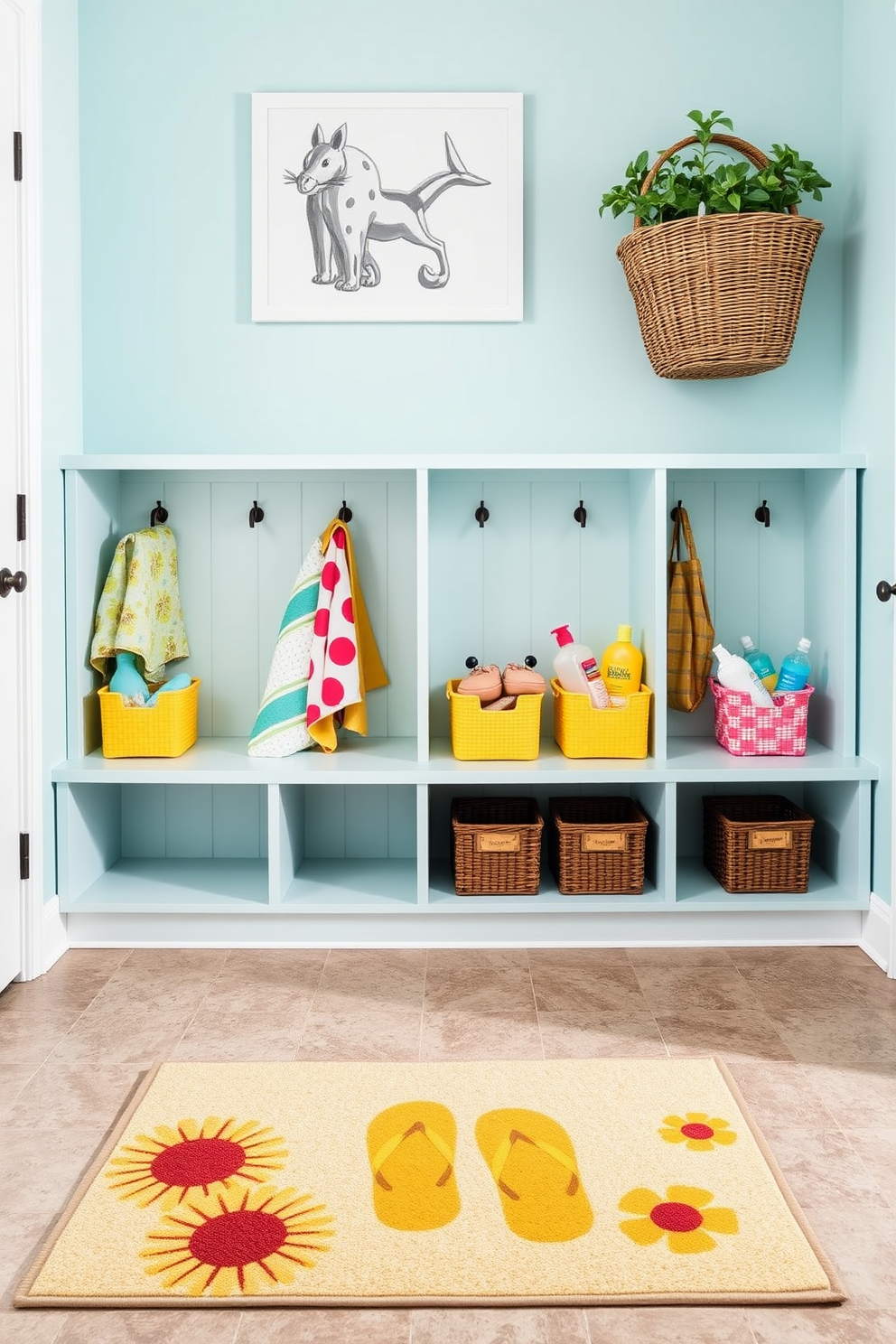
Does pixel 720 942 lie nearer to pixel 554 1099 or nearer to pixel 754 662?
pixel 754 662

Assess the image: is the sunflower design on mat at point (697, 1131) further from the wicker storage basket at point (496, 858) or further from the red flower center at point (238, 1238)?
the wicker storage basket at point (496, 858)

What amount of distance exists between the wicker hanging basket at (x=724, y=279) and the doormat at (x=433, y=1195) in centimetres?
153

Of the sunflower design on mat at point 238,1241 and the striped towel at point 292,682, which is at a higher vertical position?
the striped towel at point 292,682

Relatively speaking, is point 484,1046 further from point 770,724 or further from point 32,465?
point 32,465

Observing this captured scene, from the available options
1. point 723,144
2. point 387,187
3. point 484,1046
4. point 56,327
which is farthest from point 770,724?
point 56,327

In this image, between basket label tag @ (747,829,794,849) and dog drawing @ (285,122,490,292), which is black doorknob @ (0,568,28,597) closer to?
dog drawing @ (285,122,490,292)

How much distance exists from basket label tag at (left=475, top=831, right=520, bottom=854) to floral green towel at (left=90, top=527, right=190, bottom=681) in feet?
2.94

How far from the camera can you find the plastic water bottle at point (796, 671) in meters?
2.78

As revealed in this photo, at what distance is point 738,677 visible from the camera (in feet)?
9.18

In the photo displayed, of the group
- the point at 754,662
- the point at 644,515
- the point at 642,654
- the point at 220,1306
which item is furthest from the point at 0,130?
the point at 220,1306

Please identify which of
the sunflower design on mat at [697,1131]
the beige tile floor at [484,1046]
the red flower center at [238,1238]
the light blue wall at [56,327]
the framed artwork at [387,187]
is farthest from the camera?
the framed artwork at [387,187]

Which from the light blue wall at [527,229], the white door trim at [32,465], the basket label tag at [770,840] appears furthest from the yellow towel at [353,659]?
the basket label tag at [770,840]

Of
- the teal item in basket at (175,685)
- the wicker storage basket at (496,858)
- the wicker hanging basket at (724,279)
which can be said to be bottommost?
the wicker storage basket at (496,858)

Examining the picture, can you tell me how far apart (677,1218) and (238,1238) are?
23.8 inches
